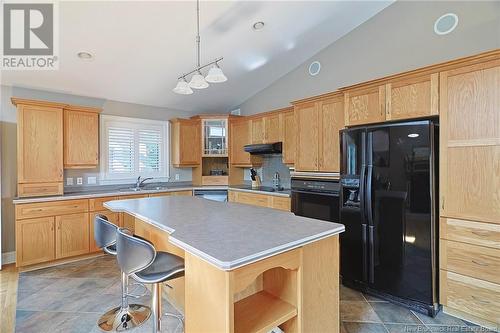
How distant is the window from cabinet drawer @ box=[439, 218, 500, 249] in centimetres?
437

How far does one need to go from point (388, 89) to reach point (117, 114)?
410 cm

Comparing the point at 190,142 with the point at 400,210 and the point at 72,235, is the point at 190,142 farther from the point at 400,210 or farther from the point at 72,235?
the point at 400,210

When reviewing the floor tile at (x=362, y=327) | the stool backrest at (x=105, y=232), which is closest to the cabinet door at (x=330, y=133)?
the floor tile at (x=362, y=327)

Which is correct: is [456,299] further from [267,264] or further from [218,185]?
[218,185]

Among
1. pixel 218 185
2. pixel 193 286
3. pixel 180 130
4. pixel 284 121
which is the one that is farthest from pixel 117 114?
pixel 193 286

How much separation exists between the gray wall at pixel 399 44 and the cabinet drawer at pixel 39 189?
381 cm

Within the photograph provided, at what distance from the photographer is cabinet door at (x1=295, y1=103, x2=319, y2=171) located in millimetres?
3350

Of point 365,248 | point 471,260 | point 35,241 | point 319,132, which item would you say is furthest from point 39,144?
point 471,260

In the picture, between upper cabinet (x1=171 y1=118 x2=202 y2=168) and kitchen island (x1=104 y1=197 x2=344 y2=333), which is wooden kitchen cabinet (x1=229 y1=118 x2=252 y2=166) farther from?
kitchen island (x1=104 y1=197 x2=344 y2=333)

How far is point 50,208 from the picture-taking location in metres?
3.33

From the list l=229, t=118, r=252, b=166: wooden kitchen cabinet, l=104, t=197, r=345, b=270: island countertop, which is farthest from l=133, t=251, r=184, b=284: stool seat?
l=229, t=118, r=252, b=166: wooden kitchen cabinet

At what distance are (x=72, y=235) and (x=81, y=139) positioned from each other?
138 centimetres

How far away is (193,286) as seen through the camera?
134 centimetres

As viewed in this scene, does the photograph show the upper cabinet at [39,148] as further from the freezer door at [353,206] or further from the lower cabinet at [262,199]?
the freezer door at [353,206]
